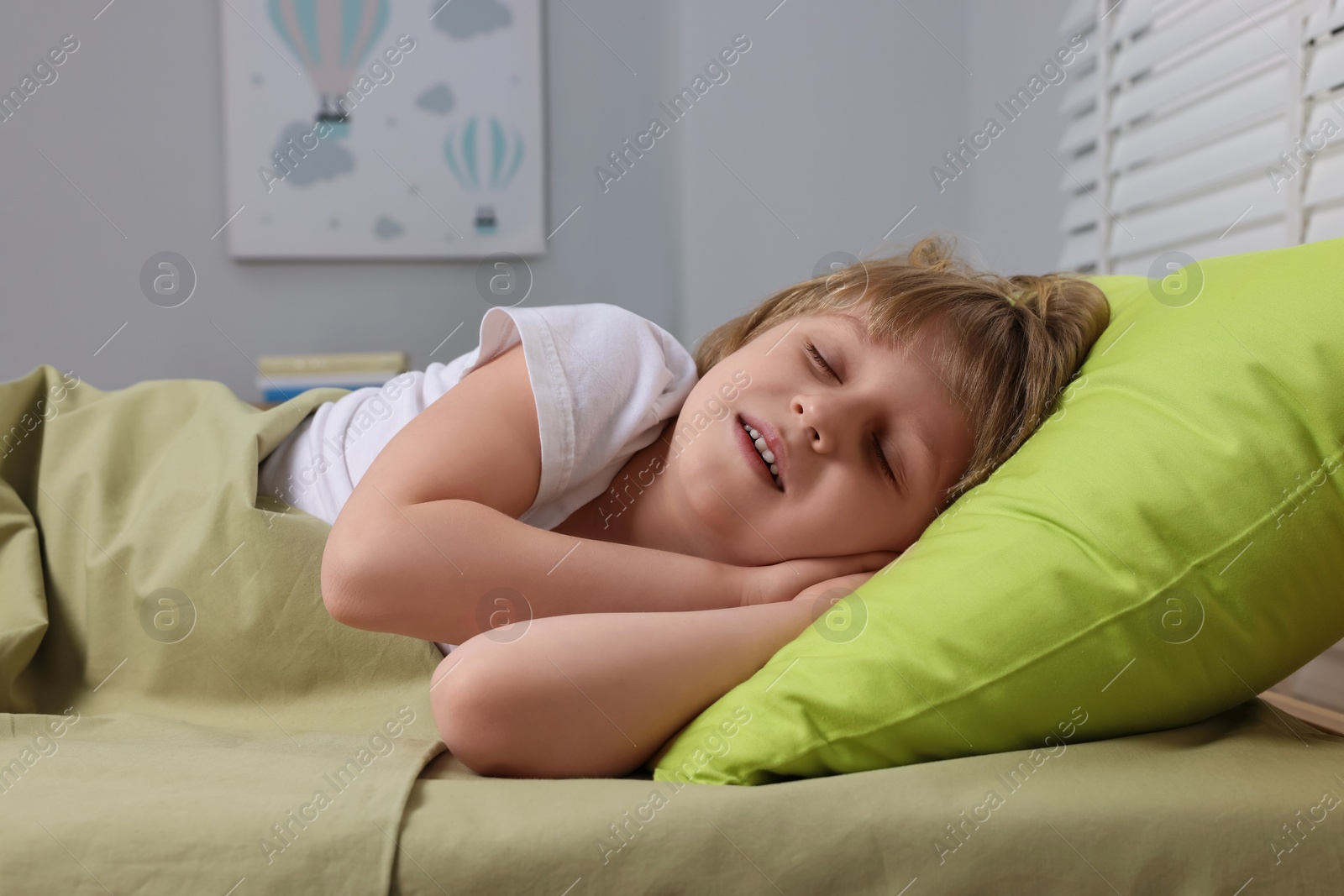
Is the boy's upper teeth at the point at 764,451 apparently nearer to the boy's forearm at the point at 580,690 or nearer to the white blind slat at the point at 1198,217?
the boy's forearm at the point at 580,690

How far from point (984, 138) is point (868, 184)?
29 cm

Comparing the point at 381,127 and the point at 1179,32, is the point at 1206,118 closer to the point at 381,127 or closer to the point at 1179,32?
the point at 1179,32

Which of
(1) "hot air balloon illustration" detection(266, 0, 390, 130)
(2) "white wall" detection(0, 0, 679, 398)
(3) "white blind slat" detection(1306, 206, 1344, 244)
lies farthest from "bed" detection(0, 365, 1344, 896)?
(1) "hot air balloon illustration" detection(266, 0, 390, 130)

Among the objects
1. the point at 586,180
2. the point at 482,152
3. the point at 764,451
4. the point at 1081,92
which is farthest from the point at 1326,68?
the point at 482,152

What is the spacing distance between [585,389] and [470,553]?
0.23 meters

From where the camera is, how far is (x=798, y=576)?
0.89 metres

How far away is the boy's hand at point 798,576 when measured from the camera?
88 cm

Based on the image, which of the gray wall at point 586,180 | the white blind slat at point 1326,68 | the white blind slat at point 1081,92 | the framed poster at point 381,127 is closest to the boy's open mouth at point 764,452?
the white blind slat at point 1326,68

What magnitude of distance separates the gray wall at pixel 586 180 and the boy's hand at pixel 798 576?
1.48 meters

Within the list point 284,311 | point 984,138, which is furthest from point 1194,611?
point 284,311

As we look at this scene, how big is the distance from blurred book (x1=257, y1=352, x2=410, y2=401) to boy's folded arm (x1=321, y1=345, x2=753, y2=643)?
146 centimetres

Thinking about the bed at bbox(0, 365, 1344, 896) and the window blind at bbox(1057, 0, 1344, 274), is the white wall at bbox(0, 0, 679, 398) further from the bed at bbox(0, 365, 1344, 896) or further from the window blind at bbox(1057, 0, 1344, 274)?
the bed at bbox(0, 365, 1344, 896)

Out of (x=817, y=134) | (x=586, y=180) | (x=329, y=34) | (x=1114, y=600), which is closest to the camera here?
(x=1114, y=600)

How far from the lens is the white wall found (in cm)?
261
